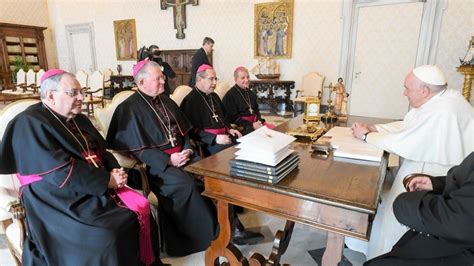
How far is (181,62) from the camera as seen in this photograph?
323 inches

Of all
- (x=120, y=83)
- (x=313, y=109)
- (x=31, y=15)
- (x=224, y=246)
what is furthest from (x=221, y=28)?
(x=31, y=15)

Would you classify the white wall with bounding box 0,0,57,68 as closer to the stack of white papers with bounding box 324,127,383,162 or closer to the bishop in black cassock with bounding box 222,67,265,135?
the bishop in black cassock with bounding box 222,67,265,135

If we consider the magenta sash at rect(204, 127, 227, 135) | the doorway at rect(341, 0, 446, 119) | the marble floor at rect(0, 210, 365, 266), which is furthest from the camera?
the doorway at rect(341, 0, 446, 119)

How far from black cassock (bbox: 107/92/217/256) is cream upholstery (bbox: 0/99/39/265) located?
1.98ft

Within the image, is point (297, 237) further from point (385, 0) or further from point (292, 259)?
point (385, 0)

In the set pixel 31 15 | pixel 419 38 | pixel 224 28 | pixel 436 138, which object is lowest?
pixel 436 138

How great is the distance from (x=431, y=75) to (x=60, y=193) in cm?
213

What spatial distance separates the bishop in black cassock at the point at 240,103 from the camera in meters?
3.38

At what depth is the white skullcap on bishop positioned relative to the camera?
165 centimetres

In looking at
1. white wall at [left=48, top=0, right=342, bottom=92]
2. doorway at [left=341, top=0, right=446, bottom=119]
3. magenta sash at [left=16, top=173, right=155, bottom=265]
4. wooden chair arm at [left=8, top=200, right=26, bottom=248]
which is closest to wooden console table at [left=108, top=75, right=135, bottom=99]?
white wall at [left=48, top=0, right=342, bottom=92]

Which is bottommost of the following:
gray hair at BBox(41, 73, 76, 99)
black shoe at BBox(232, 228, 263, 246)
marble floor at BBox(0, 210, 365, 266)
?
marble floor at BBox(0, 210, 365, 266)

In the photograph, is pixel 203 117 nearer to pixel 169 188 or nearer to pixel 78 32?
pixel 169 188

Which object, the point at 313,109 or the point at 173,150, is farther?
the point at 313,109

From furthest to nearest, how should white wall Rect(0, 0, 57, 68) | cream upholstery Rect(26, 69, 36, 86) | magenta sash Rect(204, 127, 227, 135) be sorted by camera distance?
white wall Rect(0, 0, 57, 68) → cream upholstery Rect(26, 69, 36, 86) → magenta sash Rect(204, 127, 227, 135)
